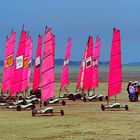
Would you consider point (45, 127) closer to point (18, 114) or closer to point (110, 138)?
point (110, 138)

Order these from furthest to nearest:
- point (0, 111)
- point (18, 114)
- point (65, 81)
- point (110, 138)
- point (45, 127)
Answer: point (65, 81) < point (0, 111) < point (18, 114) < point (45, 127) < point (110, 138)

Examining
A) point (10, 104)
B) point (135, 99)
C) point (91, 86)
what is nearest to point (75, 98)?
point (91, 86)

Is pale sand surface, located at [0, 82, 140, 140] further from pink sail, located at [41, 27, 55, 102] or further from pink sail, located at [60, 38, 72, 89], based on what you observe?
pink sail, located at [60, 38, 72, 89]

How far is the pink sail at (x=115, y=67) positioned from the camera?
25484 millimetres

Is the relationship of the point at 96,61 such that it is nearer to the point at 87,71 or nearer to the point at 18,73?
the point at 87,71

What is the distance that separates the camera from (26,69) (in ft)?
95.3

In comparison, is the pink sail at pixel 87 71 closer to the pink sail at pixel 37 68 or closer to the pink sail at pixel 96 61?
the pink sail at pixel 96 61

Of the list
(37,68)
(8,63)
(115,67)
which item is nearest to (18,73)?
(8,63)

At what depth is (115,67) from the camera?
84.5 feet

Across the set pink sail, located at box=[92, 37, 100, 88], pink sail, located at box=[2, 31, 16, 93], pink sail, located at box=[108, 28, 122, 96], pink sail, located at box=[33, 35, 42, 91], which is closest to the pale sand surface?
pink sail, located at box=[108, 28, 122, 96]

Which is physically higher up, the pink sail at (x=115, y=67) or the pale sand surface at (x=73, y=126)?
the pink sail at (x=115, y=67)

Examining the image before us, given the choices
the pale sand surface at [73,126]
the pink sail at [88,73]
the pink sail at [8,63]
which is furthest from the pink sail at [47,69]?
the pink sail at [88,73]

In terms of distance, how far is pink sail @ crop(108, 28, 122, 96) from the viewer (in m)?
25.5

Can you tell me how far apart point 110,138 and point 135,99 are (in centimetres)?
1603
